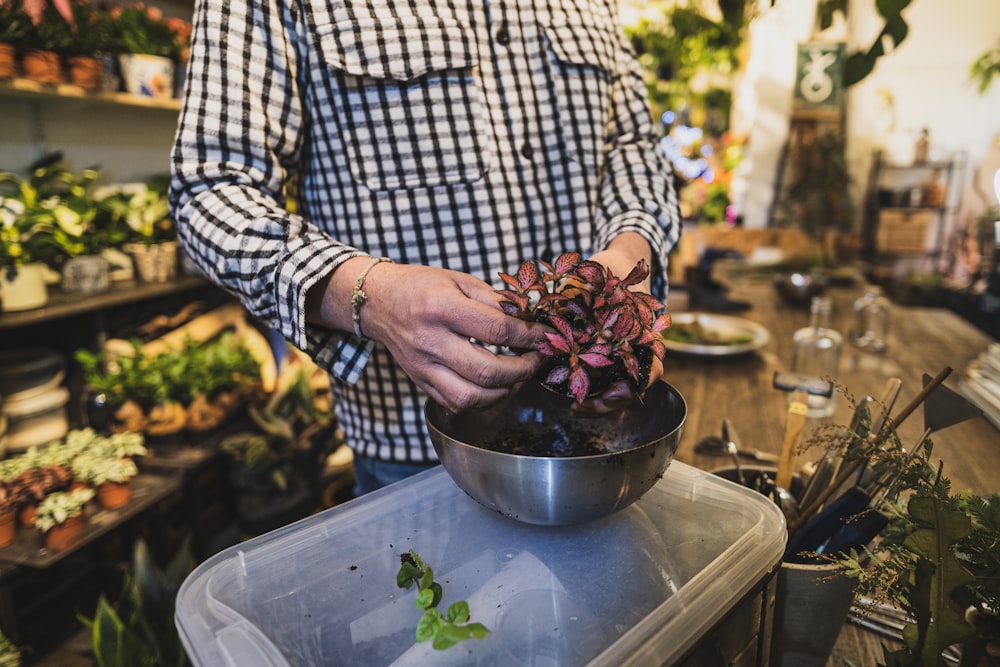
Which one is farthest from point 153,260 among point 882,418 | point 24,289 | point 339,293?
point 882,418

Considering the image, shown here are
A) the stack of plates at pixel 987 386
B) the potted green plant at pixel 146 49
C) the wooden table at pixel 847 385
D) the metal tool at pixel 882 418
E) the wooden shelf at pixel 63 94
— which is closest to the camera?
the metal tool at pixel 882 418

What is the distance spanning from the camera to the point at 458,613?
1.85 ft

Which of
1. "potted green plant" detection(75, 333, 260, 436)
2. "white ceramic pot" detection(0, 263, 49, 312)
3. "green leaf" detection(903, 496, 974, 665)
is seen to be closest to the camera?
"green leaf" detection(903, 496, 974, 665)

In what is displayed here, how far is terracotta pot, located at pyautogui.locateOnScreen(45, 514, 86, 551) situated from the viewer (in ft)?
5.39

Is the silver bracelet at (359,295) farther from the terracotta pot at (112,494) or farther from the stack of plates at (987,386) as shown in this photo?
the terracotta pot at (112,494)

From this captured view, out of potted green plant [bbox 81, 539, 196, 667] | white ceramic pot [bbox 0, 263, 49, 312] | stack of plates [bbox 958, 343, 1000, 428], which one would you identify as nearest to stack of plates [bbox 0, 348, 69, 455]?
white ceramic pot [bbox 0, 263, 49, 312]

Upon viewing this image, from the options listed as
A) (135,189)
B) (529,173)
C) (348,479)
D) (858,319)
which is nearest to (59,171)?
(135,189)

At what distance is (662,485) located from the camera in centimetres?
81

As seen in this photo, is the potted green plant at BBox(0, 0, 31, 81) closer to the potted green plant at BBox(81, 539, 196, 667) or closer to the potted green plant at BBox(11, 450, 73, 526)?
the potted green plant at BBox(11, 450, 73, 526)

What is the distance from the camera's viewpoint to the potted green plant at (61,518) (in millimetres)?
1639

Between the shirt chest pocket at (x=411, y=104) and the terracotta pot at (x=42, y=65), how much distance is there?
1.51 m

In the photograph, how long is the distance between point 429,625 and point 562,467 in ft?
0.62

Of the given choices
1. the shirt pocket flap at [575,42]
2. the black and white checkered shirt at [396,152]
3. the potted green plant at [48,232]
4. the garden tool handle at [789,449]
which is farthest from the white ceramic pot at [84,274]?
the garden tool handle at [789,449]

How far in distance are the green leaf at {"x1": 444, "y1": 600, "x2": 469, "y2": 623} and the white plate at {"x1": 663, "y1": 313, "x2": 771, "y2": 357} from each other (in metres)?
1.18
